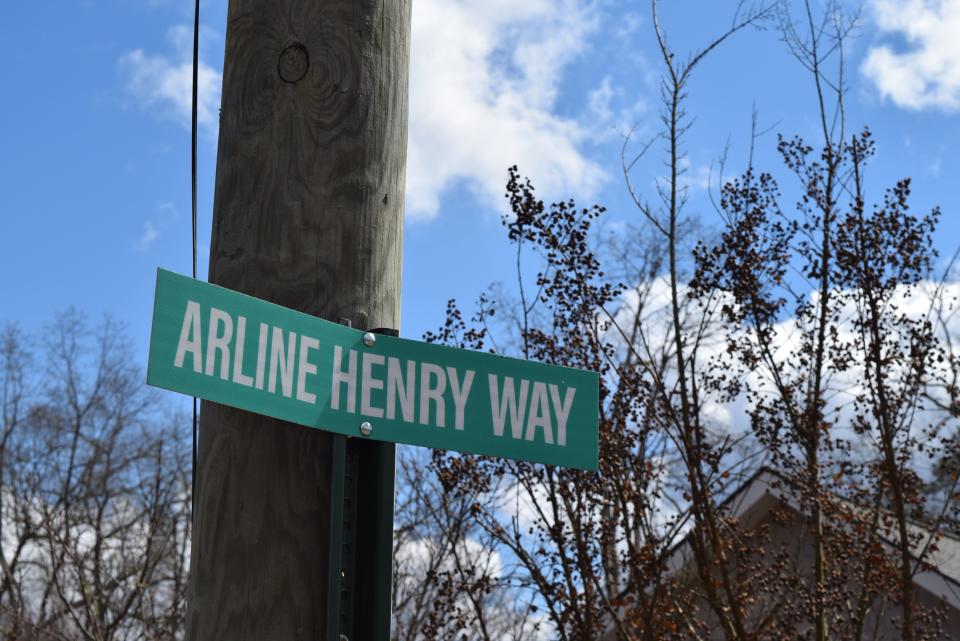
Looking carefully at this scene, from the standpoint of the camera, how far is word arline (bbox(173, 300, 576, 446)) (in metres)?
2.08

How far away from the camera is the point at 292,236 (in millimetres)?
2320

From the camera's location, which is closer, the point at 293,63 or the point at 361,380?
the point at 361,380

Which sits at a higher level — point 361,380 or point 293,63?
point 293,63

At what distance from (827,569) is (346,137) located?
7.30 meters

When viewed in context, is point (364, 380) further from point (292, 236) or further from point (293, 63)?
point (293, 63)

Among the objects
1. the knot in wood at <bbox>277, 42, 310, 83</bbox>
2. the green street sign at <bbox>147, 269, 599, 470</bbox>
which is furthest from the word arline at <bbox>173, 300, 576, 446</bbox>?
the knot in wood at <bbox>277, 42, 310, 83</bbox>

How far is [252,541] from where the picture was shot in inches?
84.1

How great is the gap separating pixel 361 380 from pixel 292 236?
1.08 ft

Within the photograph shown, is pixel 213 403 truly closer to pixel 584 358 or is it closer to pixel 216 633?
pixel 216 633

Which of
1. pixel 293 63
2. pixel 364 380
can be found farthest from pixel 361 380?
pixel 293 63

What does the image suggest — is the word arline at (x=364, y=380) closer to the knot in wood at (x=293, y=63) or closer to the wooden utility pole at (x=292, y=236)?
the wooden utility pole at (x=292, y=236)

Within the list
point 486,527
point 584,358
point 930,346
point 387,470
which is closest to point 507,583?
point 486,527

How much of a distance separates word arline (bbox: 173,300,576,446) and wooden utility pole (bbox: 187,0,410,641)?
0.31ft

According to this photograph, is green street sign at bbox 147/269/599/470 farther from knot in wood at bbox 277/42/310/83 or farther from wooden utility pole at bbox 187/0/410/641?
knot in wood at bbox 277/42/310/83
